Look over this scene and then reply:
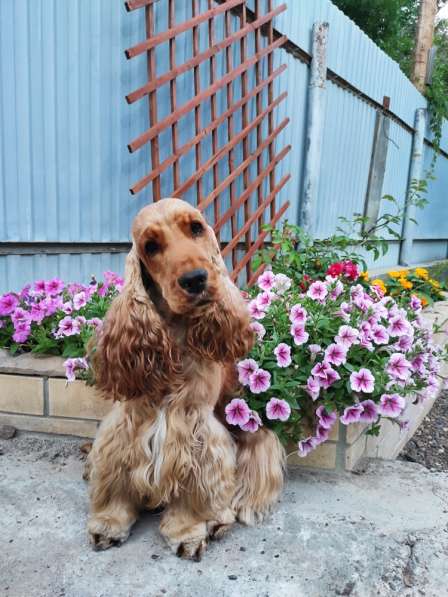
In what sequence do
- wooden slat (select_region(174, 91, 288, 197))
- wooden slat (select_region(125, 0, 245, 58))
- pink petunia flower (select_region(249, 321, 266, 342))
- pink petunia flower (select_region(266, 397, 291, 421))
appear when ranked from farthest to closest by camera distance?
wooden slat (select_region(174, 91, 288, 197)) < wooden slat (select_region(125, 0, 245, 58)) < pink petunia flower (select_region(249, 321, 266, 342)) < pink petunia flower (select_region(266, 397, 291, 421))

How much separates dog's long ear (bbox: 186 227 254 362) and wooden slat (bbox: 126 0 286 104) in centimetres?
175

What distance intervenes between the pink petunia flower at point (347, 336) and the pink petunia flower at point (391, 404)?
27cm

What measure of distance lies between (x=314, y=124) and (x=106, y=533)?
4.78 meters

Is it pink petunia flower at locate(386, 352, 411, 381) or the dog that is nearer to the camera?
the dog

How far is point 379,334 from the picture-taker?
92.3 inches

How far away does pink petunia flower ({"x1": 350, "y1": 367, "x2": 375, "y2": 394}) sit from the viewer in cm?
213

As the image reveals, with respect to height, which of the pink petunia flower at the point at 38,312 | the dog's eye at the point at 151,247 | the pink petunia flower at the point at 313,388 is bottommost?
the pink petunia flower at the point at 313,388

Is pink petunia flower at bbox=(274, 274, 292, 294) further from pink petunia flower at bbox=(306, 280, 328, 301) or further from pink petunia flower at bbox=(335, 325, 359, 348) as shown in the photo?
pink petunia flower at bbox=(335, 325, 359, 348)

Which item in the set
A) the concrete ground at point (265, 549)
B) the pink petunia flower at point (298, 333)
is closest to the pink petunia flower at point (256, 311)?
the pink petunia flower at point (298, 333)

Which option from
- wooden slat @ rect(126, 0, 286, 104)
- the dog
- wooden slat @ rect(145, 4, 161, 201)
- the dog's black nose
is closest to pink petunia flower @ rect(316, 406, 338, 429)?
the dog

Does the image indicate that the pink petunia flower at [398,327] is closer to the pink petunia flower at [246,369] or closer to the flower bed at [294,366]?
the flower bed at [294,366]

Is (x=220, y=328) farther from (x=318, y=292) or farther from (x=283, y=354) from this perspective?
(x=318, y=292)

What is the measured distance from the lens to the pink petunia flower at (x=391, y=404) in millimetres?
2188

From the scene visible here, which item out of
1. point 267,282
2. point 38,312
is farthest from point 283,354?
point 38,312
